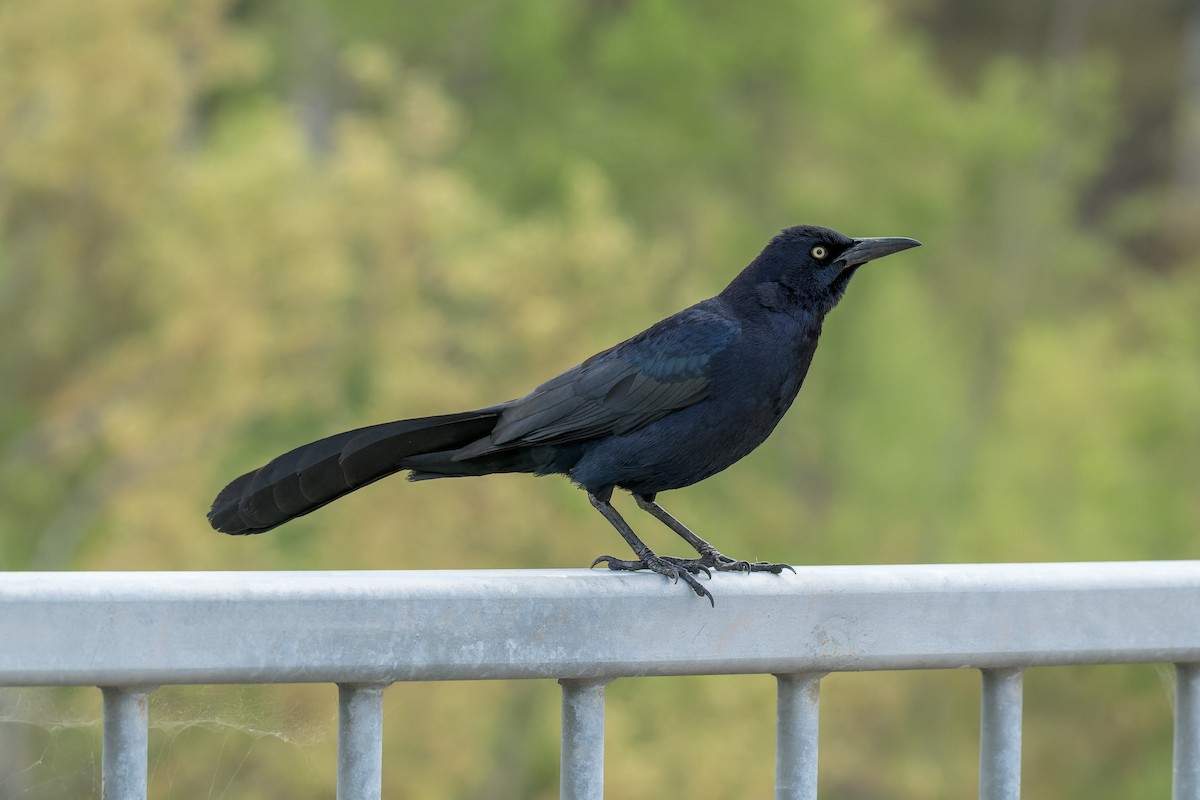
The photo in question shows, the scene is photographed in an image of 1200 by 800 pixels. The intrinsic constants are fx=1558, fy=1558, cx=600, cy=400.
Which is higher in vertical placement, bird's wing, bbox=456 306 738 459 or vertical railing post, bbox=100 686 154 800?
bird's wing, bbox=456 306 738 459

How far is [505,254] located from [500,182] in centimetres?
1007

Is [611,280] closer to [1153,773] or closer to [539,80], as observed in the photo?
[539,80]

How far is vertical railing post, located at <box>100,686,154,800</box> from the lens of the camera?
76.1 inches

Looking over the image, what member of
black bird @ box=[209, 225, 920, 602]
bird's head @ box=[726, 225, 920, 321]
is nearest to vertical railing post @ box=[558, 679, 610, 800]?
black bird @ box=[209, 225, 920, 602]

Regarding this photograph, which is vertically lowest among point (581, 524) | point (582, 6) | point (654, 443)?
point (654, 443)

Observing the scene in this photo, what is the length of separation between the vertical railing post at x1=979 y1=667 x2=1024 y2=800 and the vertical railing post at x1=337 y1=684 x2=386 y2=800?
873 millimetres

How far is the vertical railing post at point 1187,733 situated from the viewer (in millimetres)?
2350

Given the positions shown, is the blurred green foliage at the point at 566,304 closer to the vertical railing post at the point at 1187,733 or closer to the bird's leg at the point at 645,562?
the bird's leg at the point at 645,562

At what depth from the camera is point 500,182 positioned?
35219mm

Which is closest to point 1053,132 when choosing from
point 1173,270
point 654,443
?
point 1173,270

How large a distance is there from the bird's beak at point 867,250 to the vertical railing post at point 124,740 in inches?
102

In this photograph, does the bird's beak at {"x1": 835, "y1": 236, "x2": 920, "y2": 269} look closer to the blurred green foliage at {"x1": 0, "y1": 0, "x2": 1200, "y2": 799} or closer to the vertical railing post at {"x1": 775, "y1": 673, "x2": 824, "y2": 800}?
the vertical railing post at {"x1": 775, "y1": 673, "x2": 824, "y2": 800}

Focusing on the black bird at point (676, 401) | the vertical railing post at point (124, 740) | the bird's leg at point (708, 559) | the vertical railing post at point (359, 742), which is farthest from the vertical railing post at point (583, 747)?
the black bird at point (676, 401)

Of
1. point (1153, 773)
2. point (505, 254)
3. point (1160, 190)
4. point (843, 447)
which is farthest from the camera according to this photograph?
point (1160, 190)
